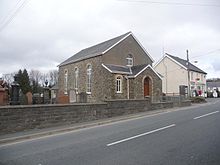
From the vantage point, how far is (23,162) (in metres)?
7.14

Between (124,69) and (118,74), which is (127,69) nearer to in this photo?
(124,69)

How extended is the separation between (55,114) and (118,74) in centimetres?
1717

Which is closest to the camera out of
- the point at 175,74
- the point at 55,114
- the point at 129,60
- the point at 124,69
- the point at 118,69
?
the point at 55,114

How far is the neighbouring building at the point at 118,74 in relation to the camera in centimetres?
3148

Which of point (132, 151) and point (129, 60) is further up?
point (129, 60)

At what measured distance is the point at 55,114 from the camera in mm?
15172

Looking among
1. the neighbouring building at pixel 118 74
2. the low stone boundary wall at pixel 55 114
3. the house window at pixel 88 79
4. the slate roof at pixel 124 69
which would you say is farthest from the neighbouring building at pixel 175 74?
the low stone boundary wall at pixel 55 114

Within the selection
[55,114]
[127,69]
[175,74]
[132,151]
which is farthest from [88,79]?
[132,151]

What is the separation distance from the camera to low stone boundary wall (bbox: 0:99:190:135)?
516 inches

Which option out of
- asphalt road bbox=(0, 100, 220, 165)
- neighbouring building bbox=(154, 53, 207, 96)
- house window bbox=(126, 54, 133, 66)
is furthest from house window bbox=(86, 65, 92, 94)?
asphalt road bbox=(0, 100, 220, 165)

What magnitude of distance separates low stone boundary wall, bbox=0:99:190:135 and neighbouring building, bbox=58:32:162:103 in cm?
726

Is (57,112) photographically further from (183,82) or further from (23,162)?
(183,82)

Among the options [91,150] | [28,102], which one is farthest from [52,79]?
[91,150]

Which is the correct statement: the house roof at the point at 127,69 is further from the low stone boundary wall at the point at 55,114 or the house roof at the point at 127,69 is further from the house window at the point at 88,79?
the low stone boundary wall at the point at 55,114
